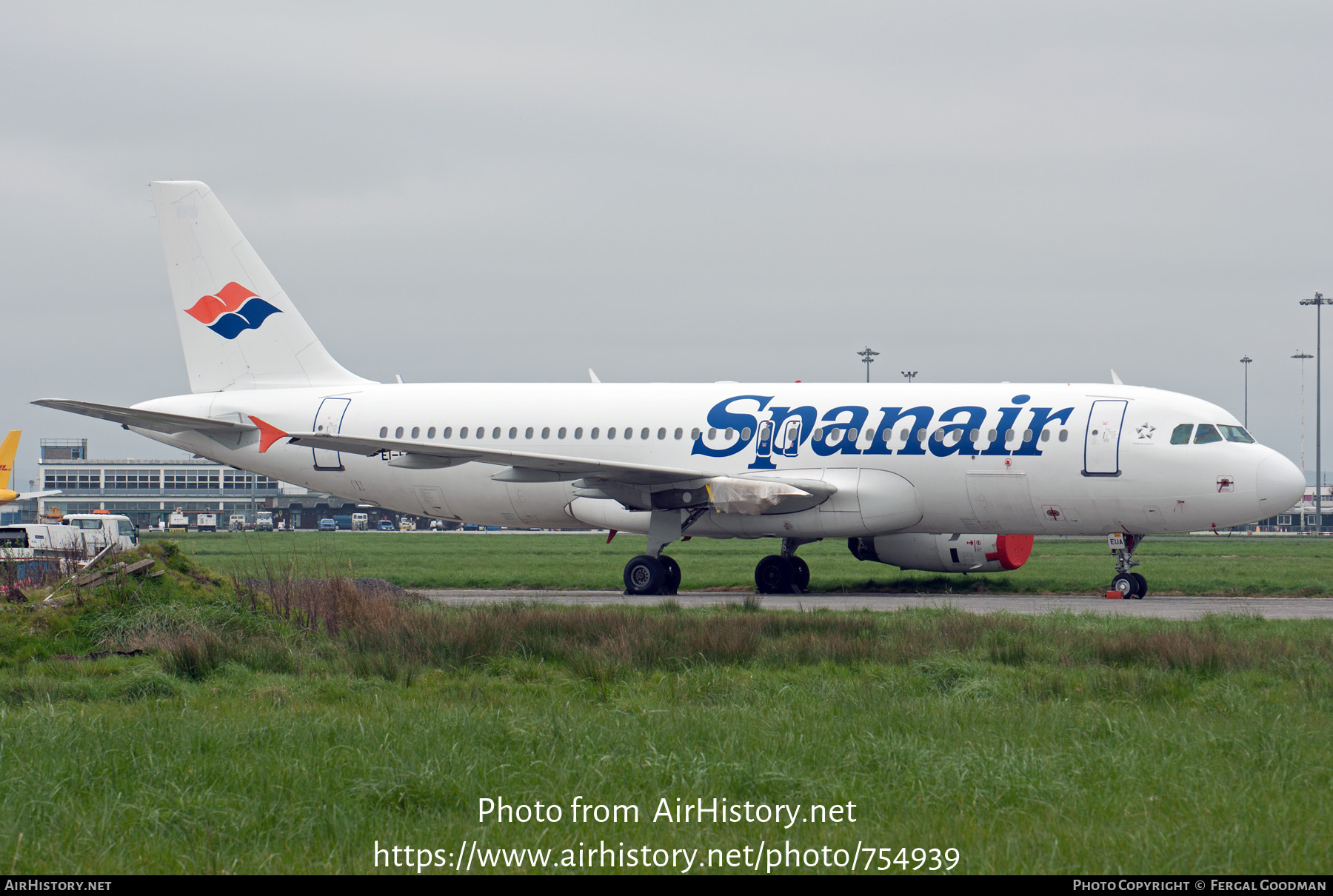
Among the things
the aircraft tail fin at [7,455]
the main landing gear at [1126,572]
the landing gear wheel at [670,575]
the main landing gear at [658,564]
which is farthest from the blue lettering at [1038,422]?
the aircraft tail fin at [7,455]

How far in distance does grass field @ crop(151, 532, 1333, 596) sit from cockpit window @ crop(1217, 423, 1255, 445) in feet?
10.2

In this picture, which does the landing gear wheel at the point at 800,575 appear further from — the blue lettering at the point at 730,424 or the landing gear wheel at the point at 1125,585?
the landing gear wheel at the point at 1125,585

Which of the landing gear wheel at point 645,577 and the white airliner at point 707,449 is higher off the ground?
the white airliner at point 707,449

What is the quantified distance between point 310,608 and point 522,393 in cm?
1203

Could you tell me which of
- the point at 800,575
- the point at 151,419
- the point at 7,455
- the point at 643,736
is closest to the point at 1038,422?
the point at 800,575

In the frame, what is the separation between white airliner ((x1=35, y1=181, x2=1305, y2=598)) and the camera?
68.5 ft

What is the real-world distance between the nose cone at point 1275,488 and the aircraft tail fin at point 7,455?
57.0m

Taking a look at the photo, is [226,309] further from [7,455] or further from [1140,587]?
[7,455]

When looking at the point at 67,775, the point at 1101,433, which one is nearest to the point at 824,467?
the point at 1101,433

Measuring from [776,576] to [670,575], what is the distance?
2454 millimetres

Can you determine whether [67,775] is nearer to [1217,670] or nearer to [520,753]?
[520,753]

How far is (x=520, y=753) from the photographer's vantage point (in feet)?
23.7

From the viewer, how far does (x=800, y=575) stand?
2373cm

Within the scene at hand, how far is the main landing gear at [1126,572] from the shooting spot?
69.1 ft
